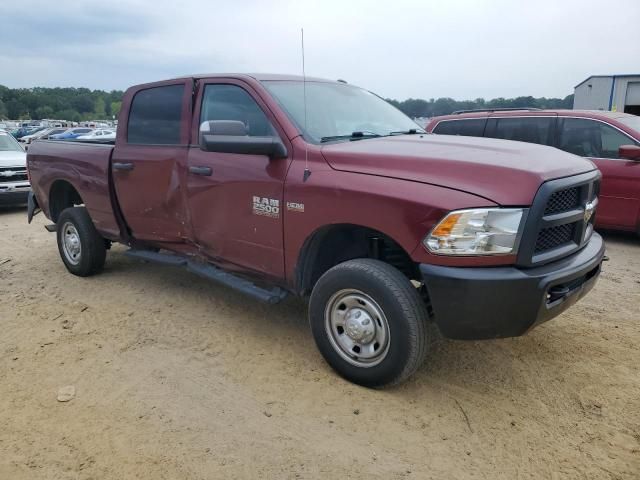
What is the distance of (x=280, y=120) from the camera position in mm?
3475

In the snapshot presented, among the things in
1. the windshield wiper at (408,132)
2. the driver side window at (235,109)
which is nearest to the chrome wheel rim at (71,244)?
the driver side window at (235,109)

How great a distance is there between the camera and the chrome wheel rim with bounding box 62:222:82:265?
549cm

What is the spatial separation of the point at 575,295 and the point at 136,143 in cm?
376

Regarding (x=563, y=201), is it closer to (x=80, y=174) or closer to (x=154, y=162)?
(x=154, y=162)

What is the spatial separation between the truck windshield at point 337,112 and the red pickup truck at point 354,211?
2 centimetres

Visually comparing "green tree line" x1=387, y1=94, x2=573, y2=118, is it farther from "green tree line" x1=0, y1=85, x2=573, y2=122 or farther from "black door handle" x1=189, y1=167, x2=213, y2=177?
"green tree line" x1=0, y1=85, x2=573, y2=122

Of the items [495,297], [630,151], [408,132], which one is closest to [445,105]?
[630,151]

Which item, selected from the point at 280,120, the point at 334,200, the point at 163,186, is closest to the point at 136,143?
the point at 163,186

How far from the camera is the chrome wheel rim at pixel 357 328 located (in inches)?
119

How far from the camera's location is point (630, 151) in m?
6.46

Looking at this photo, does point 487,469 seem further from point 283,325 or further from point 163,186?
point 163,186

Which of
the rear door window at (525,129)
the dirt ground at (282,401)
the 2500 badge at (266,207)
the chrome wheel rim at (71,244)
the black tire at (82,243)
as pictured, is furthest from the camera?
the rear door window at (525,129)

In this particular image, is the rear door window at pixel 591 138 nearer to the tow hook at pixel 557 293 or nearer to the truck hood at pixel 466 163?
the truck hood at pixel 466 163

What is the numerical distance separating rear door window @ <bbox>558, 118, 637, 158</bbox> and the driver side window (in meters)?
5.20
